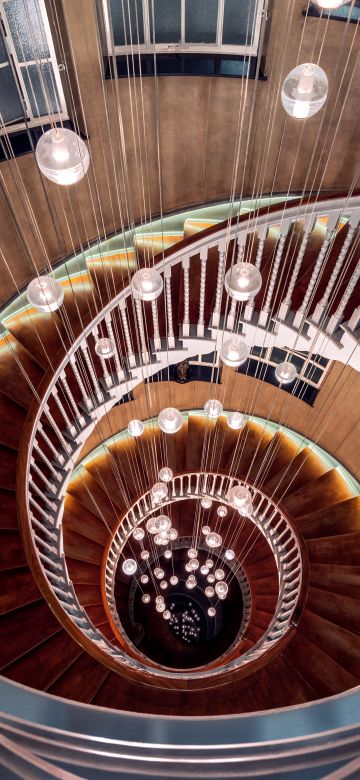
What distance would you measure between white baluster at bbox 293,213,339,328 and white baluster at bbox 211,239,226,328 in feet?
2.35

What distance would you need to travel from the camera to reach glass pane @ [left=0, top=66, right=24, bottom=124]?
4758 millimetres

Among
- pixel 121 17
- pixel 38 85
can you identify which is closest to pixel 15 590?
pixel 38 85

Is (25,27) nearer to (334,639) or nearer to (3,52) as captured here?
(3,52)

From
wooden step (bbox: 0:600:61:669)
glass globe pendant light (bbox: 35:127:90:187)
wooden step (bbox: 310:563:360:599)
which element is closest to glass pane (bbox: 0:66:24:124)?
glass globe pendant light (bbox: 35:127:90:187)

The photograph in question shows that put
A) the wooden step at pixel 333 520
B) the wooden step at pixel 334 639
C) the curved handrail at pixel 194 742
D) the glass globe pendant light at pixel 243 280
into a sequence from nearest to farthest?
the curved handrail at pixel 194 742 < the glass globe pendant light at pixel 243 280 < the wooden step at pixel 334 639 < the wooden step at pixel 333 520

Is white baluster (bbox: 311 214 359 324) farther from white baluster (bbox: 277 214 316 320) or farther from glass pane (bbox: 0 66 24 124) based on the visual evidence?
glass pane (bbox: 0 66 24 124)

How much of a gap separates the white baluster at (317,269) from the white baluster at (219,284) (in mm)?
716

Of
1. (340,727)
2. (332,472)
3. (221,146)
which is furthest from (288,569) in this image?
(221,146)

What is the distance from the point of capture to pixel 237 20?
5156mm

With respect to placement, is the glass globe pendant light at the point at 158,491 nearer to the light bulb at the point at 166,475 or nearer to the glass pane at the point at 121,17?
the light bulb at the point at 166,475

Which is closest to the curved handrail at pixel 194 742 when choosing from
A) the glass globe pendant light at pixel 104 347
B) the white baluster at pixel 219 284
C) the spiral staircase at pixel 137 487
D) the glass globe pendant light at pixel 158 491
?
the spiral staircase at pixel 137 487

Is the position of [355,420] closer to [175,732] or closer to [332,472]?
[332,472]

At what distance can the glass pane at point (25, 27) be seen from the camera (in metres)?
4.37

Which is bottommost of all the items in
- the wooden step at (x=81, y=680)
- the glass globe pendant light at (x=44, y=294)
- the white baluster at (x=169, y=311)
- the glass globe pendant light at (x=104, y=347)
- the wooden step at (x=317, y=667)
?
the wooden step at (x=81, y=680)
